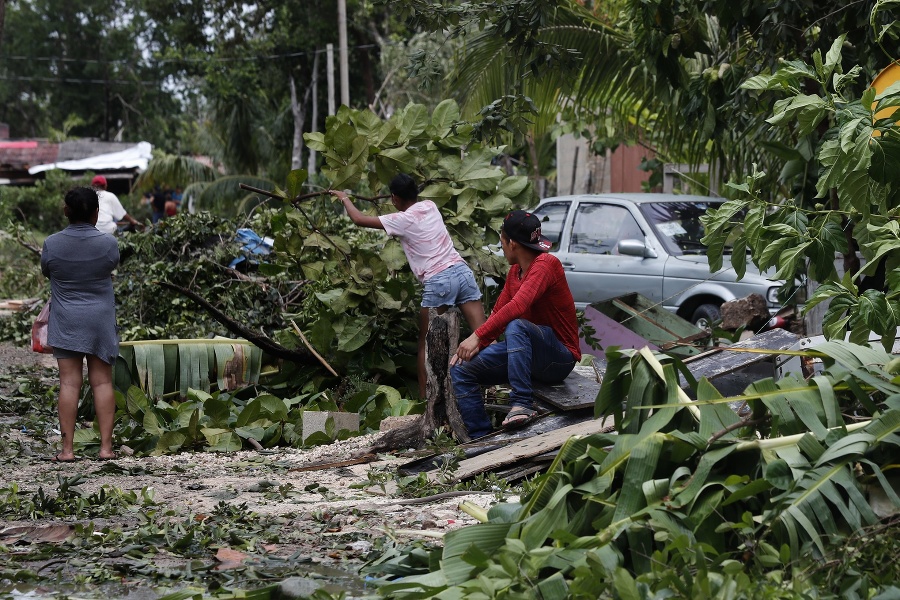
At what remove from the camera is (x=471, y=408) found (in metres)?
6.25

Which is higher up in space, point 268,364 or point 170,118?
point 170,118

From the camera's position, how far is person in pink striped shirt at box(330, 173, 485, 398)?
7.31 m

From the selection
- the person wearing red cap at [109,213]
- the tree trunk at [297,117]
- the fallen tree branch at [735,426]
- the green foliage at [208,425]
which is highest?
the tree trunk at [297,117]

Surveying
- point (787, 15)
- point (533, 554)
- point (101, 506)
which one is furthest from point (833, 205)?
point (101, 506)

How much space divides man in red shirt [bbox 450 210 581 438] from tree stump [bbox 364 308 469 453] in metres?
0.12

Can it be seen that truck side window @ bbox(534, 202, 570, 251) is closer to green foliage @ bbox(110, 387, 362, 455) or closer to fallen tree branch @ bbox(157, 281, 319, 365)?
fallen tree branch @ bbox(157, 281, 319, 365)

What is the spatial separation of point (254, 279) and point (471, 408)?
4.19m

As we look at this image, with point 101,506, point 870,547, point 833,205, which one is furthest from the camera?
point 833,205

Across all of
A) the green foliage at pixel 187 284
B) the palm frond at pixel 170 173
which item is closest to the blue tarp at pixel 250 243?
the green foliage at pixel 187 284

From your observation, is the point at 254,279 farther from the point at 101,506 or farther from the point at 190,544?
the point at 190,544

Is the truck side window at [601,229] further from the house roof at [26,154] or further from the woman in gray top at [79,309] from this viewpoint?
the house roof at [26,154]

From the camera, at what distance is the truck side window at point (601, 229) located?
10.8 m

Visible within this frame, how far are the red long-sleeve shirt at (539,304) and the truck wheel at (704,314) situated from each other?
387cm

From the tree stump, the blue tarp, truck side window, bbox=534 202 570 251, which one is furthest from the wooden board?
truck side window, bbox=534 202 570 251
